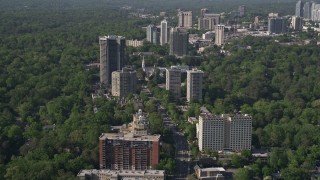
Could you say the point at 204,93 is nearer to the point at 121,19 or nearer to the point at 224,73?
the point at 224,73

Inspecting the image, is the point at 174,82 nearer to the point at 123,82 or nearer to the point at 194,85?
the point at 194,85

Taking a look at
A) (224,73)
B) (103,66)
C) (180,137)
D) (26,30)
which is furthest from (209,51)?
(180,137)

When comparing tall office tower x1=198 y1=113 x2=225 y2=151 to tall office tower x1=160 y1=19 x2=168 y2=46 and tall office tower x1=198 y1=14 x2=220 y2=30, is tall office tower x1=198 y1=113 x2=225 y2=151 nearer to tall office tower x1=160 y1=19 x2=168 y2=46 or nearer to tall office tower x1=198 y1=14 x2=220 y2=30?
tall office tower x1=160 y1=19 x2=168 y2=46

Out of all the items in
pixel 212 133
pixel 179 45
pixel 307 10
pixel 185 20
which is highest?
pixel 307 10

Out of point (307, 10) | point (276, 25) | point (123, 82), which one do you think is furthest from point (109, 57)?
point (307, 10)

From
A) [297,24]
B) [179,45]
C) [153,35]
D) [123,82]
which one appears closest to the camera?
[123,82]

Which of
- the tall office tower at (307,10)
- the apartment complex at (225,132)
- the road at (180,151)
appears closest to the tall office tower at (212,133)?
the apartment complex at (225,132)
